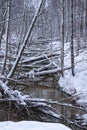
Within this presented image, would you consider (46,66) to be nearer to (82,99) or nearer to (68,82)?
(68,82)

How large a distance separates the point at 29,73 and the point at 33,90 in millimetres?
2433

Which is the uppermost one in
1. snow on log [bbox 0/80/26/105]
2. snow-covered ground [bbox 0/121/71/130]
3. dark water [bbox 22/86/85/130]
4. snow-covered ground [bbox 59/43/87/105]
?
snow-covered ground [bbox 0/121/71/130]

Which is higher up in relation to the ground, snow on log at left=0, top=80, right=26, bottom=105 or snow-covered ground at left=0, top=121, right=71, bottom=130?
snow-covered ground at left=0, top=121, right=71, bottom=130

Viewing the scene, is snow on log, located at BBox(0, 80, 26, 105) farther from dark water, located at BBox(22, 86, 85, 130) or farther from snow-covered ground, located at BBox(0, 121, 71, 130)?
snow-covered ground, located at BBox(0, 121, 71, 130)

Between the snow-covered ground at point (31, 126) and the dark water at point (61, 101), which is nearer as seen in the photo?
the snow-covered ground at point (31, 126)

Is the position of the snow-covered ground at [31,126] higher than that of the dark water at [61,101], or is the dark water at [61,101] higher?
the snow-covered ground at [31,126]

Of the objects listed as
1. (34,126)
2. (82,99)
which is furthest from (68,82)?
(34,126)

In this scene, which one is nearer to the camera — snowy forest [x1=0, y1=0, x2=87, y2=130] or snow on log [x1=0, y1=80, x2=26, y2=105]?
snowy forest [x1=0, y1=0, x2=87, y2=130]

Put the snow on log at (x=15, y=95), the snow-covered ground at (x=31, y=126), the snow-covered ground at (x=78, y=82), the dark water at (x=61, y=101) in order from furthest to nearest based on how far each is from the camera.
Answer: the snow-covered ground at (x=78, y=82) → the snow on log at (x=15, y=95) → the dark water at (x=61, y=101) → the snow-covered ground at (x=31, y=126)

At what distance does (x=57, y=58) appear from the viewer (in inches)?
841

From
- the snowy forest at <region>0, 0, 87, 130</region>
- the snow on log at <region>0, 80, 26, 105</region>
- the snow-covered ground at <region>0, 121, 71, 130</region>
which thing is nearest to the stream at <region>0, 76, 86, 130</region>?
the snowy forest at <region>0, 0, 87, 130</region>

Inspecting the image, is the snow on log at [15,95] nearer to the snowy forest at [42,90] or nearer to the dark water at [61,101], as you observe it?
the snowy forest at [42,90]

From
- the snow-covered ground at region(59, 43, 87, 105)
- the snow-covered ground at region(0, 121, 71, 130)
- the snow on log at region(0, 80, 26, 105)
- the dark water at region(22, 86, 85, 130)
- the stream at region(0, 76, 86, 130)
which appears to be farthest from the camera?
the snow-covered ground at region(59, 43, 87, 105)

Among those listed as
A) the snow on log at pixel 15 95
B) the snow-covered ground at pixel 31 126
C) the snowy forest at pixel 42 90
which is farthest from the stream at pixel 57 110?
the snow-covered ground at pixel 31 126
